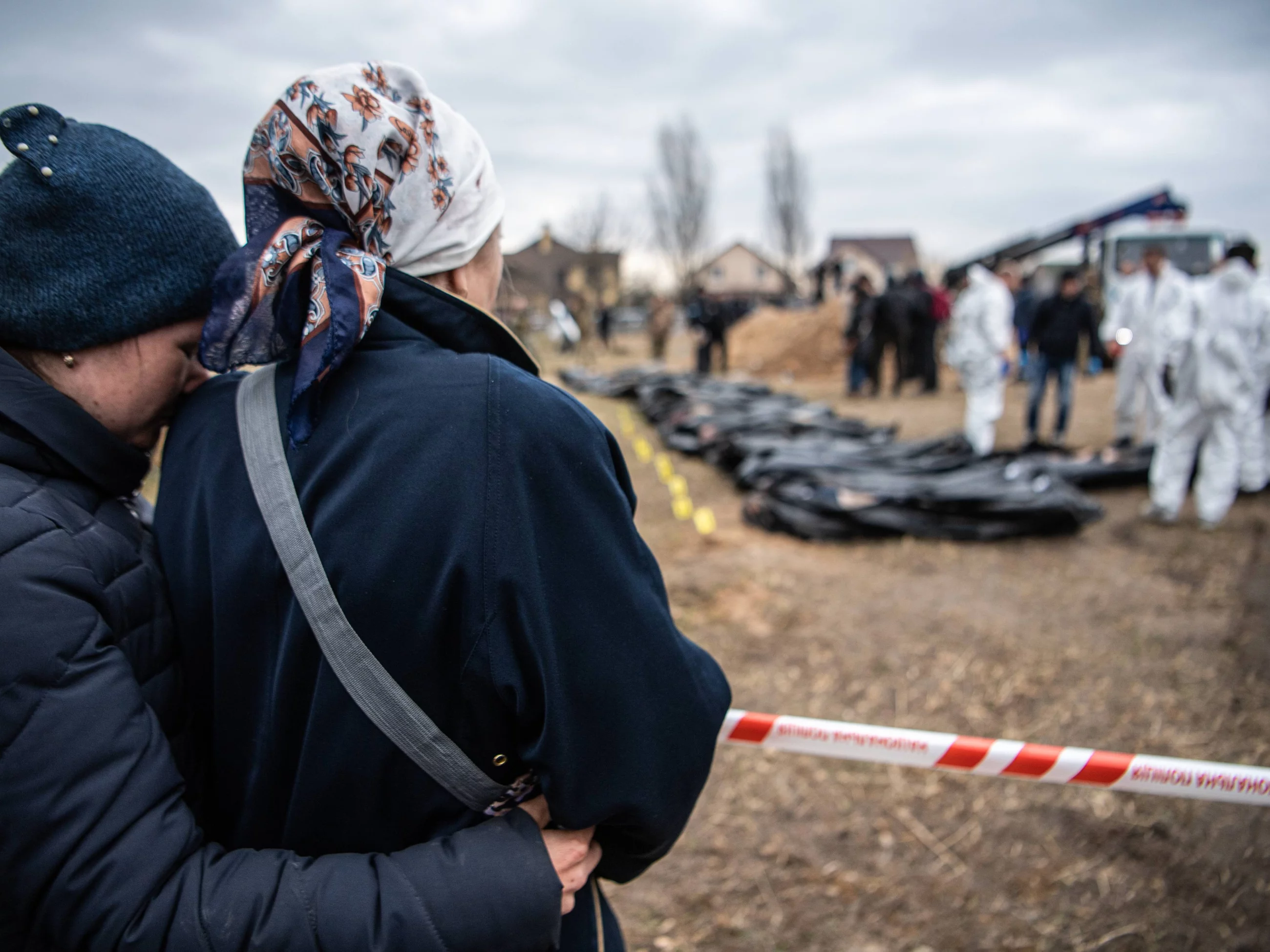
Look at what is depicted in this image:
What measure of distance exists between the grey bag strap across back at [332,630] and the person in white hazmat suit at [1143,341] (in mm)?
7881

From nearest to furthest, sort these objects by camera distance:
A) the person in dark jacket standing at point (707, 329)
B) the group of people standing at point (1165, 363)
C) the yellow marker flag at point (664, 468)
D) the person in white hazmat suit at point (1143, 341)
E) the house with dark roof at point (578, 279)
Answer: the group of people standing at point (1165, 363) < the person in white hazmat suit at point (1143, 341) < the yellow marker flag at point (664, 468) < the person in dark jacket standing at point (707, 329) < the house with dark roof at point (578, 279)

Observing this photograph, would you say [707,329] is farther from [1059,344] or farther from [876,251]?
[876,251]

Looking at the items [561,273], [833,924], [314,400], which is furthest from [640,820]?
[561,273]

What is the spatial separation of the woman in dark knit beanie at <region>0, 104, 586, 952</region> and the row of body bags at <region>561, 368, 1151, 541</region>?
5.17m

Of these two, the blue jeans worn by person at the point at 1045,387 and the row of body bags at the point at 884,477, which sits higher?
the blue jeans worn by person at the point at 1045,387

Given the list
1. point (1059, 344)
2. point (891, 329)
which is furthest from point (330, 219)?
point (891, 329)

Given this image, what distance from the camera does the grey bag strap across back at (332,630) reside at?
2.98 feet

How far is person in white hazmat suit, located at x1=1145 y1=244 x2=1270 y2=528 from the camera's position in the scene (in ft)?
19.4

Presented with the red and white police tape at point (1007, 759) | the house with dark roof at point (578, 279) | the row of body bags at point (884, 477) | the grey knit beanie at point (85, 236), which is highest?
the house with dark roof at point (578, 279)

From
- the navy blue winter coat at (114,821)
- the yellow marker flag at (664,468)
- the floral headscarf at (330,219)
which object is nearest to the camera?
the navy blue winter coat at (114,821)

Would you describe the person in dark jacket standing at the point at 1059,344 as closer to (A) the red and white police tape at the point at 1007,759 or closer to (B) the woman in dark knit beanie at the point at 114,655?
(A) the red and white police tape at the point at 1007,759

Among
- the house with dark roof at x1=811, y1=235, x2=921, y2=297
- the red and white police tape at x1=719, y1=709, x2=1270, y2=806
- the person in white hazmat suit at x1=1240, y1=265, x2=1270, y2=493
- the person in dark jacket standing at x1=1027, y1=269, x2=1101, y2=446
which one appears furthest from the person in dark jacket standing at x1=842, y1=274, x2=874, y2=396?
the house with dark roof at x1=811, y1=235, x2=921, y2=297

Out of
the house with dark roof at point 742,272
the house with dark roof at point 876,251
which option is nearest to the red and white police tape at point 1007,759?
the house with dark roof at point 876,251

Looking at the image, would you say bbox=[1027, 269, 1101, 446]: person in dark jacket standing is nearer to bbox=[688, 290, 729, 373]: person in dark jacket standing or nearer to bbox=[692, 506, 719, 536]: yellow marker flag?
bbox=[692, 506, 719, 536]: yellow marker flag
